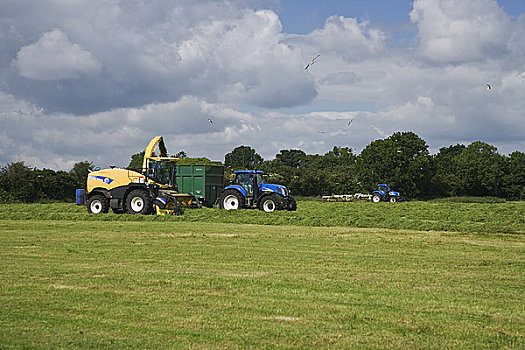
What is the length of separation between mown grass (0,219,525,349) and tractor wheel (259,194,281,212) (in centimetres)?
1212

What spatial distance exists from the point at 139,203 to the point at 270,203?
6.03 metres

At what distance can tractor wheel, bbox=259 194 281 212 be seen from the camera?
2752 centimetres

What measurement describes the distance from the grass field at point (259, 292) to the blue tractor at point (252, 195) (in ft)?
34.4

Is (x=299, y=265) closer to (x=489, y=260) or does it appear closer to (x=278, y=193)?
(x=489, y=260)

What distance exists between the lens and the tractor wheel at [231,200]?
2764 cm

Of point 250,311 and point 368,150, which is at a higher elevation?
point 368,150

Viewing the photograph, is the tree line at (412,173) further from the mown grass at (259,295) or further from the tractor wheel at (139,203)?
the mown grass at (259,295)

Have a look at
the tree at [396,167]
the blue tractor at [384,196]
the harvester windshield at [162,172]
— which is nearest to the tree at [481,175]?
the tree at [396,167]

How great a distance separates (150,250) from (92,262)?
2316 millimetres

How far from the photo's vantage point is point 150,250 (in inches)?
535

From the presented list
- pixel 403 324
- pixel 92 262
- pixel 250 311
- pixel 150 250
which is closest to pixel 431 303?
pixel 403 324

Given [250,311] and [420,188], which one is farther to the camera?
[420,188]

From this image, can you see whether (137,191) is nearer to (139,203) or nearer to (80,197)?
(139,203)

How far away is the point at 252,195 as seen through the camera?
28062 millimetres
